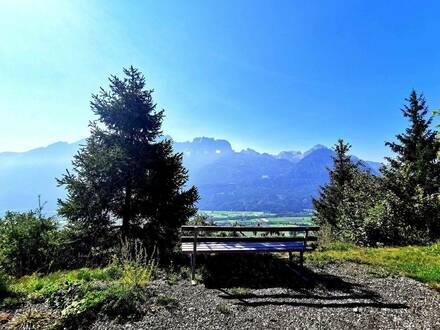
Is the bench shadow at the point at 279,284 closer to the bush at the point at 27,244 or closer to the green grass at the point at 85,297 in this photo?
the green grass at the point at 85,297

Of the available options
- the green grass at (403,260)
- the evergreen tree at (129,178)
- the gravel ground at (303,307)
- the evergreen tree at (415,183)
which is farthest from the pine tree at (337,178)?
the gravel ground at (303,307)

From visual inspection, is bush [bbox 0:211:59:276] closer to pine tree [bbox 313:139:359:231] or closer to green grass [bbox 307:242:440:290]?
green grass [bbox 307:242:440:290]

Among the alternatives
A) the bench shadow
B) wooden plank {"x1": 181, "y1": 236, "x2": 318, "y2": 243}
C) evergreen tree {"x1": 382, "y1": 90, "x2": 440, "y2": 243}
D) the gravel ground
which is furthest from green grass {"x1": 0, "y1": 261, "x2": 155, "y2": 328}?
evergreen tree {"x1": 382, "y1": 90, "x2": 440, "y2": 243}

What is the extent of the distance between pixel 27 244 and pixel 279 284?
32.7ft

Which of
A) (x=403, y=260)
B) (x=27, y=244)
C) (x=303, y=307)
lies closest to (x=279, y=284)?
(x=303, y=307)

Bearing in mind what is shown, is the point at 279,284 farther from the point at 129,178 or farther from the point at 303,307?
the point at 129,178

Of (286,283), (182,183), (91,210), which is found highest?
(182,183)

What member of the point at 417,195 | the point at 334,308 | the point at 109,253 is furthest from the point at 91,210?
the point at 417,195

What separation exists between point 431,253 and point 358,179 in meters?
12.9

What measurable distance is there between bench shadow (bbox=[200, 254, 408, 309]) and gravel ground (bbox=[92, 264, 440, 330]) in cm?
2

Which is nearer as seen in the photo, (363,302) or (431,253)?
(363,302)

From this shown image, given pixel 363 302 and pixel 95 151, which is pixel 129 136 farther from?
pixel 363 302

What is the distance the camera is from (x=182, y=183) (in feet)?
43.3

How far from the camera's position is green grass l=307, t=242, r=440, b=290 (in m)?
7.79
